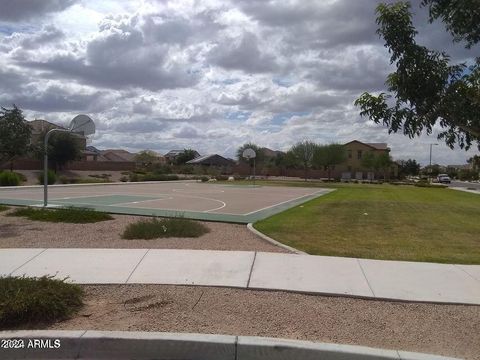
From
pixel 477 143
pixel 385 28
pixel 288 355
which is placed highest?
pixel 385 28

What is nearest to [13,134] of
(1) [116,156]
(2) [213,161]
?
(2) [213,161]

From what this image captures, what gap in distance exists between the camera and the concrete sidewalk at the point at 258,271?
775 cm

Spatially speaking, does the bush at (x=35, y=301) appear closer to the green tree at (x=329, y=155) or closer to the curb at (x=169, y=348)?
the curb at (x=169, y=348)

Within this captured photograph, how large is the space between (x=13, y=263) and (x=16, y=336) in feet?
12.3

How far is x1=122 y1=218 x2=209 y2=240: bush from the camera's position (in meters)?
12.3

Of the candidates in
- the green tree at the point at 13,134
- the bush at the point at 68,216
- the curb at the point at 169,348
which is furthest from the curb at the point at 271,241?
the green tree at the point at 13,134

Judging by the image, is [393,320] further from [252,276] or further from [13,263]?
[13,263]

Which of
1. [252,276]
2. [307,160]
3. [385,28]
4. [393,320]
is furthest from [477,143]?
[307,160]

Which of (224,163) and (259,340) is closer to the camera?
(259,340)

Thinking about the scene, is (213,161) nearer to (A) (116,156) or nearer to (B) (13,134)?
(A) (116,156)

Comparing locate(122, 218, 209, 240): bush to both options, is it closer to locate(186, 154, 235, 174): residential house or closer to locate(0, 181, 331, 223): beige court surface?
locate(0, 181, 331, 223): beige court surface

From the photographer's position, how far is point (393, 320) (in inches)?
256

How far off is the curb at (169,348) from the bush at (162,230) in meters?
6.42

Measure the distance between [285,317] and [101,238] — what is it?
6851mm
